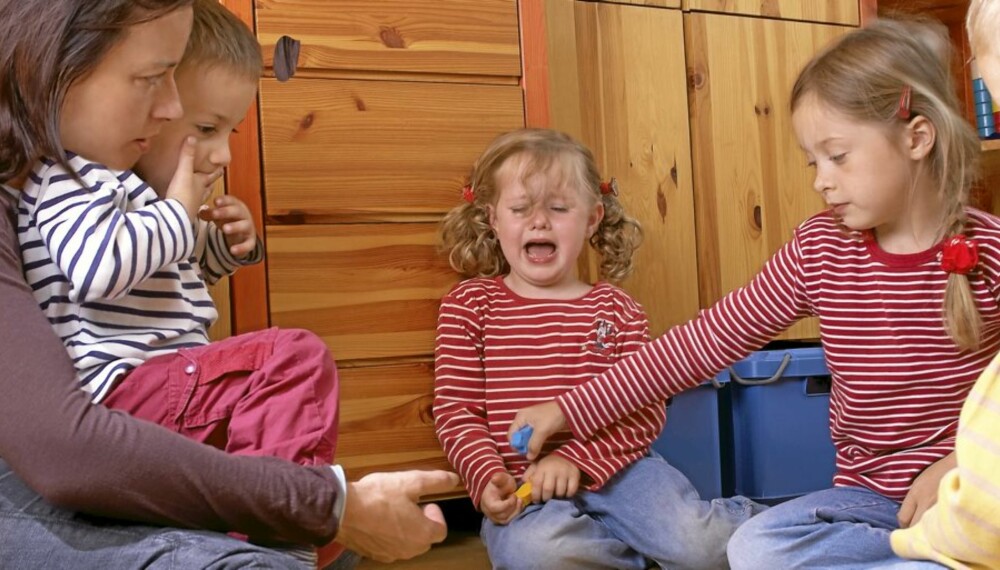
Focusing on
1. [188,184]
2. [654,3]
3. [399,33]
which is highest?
[654,3]

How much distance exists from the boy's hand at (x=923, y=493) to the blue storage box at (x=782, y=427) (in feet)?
1.88

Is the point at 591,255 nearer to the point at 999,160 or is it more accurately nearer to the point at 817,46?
the point at 817,46

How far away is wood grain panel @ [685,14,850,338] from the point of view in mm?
2150

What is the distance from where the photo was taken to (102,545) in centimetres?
81

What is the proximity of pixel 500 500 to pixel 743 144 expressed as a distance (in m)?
1.04

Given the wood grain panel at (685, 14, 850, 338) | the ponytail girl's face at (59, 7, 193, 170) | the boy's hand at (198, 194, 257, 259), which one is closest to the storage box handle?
the wood grain panel at (685, 14, 850, 338)

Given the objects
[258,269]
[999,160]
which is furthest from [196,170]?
[999,160]

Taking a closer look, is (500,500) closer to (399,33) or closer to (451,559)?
(451,559)

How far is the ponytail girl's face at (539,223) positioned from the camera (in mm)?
1648

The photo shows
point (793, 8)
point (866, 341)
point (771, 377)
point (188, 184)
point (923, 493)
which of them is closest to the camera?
point (188, 184)

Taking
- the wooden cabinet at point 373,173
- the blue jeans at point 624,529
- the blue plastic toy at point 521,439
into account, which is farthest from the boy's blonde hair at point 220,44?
the blue jeans at point 624,529

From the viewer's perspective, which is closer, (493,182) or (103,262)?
(103,262)

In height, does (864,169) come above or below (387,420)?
above

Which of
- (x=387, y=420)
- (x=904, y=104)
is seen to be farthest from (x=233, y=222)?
(x=904, y=104)
